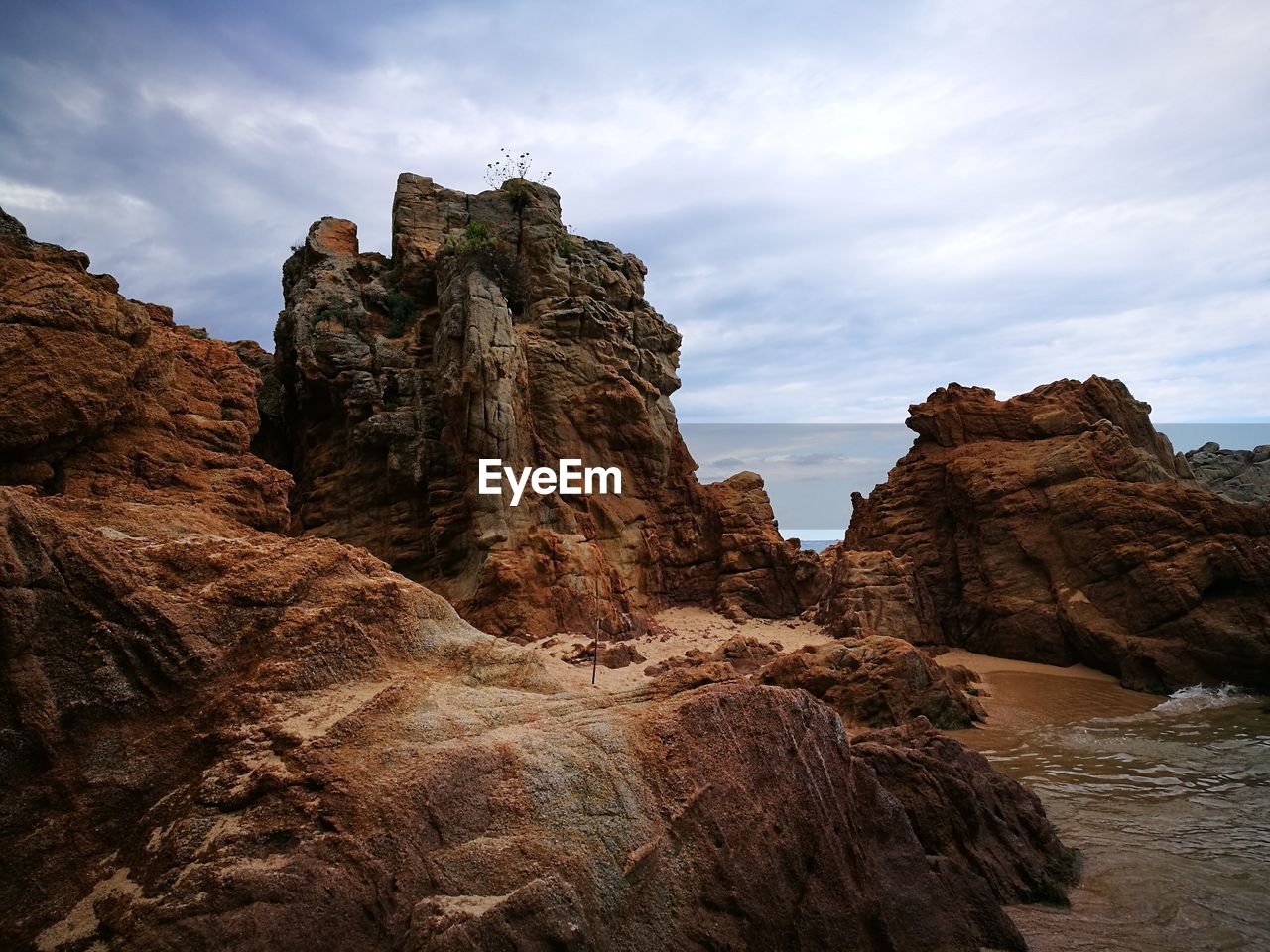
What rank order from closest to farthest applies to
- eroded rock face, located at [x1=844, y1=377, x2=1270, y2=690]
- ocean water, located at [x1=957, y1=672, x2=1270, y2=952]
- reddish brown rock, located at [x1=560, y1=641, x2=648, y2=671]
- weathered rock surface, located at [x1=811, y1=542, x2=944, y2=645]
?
ocean water, located at [x1=957, y1=672, x2=1270, y2=952] → reddish brown rock, located at [x1=560, y1=641, x2=648, y2=671] → eroded rock face, located at [x1=844, y1=377, x2=1270, y2=690] → weathered rock surface, located at [x1=811, y1=542, x2=944, y2=645]

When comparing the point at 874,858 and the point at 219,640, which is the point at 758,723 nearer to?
the point at 874,858

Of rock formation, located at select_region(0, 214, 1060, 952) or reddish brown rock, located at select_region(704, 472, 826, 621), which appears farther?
reddish brown rock, located at select_region(704, 472, 826, 621)

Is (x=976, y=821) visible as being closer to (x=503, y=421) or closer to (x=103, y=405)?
(x=103, y=405)

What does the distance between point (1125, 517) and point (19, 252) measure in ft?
68.1

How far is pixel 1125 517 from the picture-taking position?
55.7 ft

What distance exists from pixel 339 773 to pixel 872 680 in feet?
31.0

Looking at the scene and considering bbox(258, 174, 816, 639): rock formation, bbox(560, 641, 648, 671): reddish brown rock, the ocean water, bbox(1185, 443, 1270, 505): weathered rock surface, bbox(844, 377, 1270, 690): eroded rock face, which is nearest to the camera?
the ocean water

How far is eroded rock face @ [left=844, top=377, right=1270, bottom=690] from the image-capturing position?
50.0 feet

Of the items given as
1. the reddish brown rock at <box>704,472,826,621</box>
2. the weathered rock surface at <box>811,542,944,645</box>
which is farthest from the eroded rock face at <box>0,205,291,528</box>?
the reddish brown rock at <box>704,472,826,621</box>

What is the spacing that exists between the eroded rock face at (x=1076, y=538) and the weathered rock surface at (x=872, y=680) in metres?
6.14

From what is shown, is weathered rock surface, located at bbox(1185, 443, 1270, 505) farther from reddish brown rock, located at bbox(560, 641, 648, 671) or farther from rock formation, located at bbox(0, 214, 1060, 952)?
rock formation, located at bbox(0, 214, 1060, 952)

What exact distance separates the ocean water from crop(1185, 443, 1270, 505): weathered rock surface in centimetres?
2202

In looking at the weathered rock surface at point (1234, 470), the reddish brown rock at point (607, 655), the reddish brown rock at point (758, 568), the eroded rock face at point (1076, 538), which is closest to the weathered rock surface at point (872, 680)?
the reddish brown rock at point (607, 655)

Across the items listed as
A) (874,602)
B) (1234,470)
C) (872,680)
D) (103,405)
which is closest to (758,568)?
(874,602)
